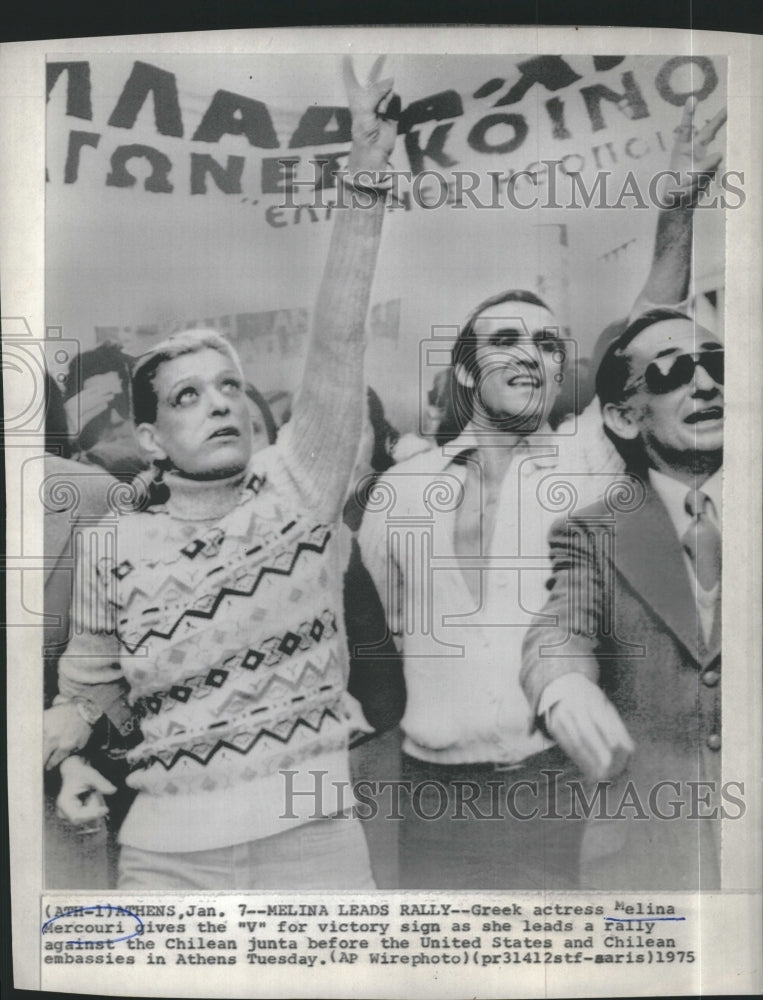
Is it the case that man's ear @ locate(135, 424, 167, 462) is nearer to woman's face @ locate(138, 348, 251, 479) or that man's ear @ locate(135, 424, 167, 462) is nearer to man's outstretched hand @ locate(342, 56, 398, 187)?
woman's face @ locate(138, 348, 251, 479)

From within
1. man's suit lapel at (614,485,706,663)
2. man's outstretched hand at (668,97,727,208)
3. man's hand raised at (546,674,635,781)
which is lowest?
man's hand raised at (546,674,635,781)

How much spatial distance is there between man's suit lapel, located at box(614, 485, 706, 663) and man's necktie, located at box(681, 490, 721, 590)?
0.13 feet

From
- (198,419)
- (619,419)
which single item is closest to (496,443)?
(619,419)

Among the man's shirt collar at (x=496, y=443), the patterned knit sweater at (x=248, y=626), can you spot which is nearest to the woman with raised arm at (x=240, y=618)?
the patterned knit sweater at (x=248, y=626)

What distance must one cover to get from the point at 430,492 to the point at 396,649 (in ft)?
1.42

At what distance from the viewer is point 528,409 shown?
2047 millimetres

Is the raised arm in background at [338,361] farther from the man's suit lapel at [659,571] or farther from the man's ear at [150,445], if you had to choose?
the man's suit lapel at [659,571]

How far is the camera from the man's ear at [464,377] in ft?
6.68

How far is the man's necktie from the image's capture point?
6.72ft

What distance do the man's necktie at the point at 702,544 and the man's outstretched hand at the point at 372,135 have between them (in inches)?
48.6

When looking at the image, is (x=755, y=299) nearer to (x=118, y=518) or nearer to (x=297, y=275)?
(x=297, y=275)

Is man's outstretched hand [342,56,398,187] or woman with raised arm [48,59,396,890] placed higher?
man's outstretched hand [342,56,398,187]

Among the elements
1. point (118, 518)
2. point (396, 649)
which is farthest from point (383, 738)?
point (118, 518)

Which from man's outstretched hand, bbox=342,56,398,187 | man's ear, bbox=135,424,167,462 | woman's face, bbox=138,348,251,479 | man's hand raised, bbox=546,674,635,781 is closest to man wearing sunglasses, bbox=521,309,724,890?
man's hand raised, bbox=546,674,635,781
